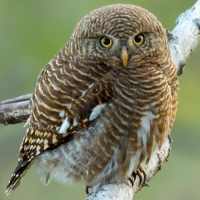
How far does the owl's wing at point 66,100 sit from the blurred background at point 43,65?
1.55m

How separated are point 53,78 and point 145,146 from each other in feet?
2.68

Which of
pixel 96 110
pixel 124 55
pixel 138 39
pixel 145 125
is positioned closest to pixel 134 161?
pixel 145 125

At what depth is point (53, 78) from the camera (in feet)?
18.4

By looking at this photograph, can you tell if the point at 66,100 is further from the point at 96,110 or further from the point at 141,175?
the point at 141,175

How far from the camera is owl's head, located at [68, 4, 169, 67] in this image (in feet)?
17.9

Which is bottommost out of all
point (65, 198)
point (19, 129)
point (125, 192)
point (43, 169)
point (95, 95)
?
point (65, 198)

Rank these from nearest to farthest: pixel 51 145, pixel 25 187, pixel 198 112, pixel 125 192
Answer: pixel 125 192 < pixel 51 145 < pixel 198 112 < pixel 25 187

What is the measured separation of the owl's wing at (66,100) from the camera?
18.0 ft

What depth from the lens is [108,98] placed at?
547 cm

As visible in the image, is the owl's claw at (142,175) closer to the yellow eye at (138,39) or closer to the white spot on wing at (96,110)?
the white spot on wing at (96,110)

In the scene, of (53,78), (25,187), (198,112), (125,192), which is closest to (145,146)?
(125,192)

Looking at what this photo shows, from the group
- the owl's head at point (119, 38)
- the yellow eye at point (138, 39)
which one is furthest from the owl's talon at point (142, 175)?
the yellow eye at point (138, 39)

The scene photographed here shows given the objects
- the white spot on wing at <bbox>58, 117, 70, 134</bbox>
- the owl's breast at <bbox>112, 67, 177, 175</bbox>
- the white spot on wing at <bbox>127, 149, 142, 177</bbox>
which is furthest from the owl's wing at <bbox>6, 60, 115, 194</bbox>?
the white spot on wing at <bbox>127, 149, 142, 177</bbox>

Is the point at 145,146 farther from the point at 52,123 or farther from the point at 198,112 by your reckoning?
the point at 198,112
